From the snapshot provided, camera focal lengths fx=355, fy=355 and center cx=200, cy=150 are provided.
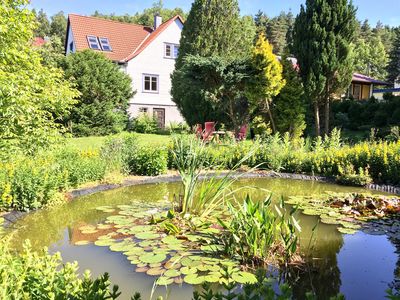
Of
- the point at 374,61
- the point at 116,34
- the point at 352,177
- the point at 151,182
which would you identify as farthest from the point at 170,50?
the point at 374,61

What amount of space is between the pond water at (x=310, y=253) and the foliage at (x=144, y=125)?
12921mm

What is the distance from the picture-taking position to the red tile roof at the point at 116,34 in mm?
22500

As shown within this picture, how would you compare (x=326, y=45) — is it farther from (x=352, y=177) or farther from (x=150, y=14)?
(x=150, y=14)

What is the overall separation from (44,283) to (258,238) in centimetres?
249

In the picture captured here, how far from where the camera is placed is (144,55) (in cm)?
2236

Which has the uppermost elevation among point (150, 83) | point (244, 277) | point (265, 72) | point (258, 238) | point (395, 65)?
point (395, 65)

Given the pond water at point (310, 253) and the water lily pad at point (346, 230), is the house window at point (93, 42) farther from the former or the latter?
the water lily pad at point (346, 230)

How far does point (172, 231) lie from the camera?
15.7 feet

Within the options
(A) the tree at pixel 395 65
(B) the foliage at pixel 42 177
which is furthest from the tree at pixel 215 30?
(A) the tree at pixel 395 65

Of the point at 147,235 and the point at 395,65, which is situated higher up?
the point at 395,65

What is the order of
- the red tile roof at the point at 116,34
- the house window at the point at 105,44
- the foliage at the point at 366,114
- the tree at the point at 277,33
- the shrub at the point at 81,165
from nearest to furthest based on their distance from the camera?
1. the shrub at the point at 81,165
2. the foliage at the point at 366,114
3. the red tile roof at the point at 116,34
4. the house window at the point at 105,44
5. the tree at the point at 277,33

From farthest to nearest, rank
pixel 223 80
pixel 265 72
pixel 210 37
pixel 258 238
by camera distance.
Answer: pixel 210 37 → pixel 223 80 → pixel 265 72 → pixel 258 238

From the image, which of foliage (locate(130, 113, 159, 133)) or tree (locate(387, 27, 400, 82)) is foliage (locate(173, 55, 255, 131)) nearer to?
foliage (locate(130, 113, 159, 133))

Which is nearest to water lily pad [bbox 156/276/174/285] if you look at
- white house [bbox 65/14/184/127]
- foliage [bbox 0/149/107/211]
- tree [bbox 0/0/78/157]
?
foliage [bbox 0/149/107/211]
